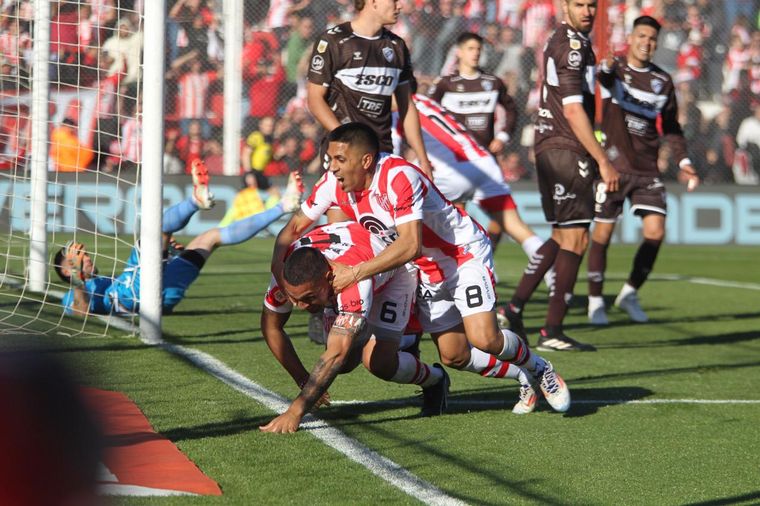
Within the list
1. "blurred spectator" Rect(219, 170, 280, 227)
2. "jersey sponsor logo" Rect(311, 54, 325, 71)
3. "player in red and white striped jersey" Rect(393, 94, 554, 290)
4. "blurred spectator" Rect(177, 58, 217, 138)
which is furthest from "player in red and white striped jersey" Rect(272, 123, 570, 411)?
"blurred spectator" Rect(177, 58, 217, 138)

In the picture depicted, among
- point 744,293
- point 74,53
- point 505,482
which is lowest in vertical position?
point 744,293

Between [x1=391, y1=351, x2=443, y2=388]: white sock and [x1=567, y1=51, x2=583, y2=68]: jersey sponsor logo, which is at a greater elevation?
[x1=567, y1=51, x2=583, y2=68]: jersey sponsor logo

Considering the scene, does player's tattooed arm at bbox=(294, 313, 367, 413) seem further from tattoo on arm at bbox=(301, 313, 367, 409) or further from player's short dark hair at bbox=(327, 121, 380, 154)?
player's short dark hair at bbox=(327, 121, 380, 154)

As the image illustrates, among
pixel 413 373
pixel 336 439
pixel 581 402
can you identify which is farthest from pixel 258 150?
pixel 336 439

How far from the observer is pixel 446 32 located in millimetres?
19422

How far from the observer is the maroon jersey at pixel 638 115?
9.27 meters

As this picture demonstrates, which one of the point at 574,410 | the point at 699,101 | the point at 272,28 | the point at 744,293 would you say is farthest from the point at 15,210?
the point at 699,101

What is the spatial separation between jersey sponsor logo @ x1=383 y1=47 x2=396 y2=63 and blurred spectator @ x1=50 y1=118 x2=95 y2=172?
4257mm

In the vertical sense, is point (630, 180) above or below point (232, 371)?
above

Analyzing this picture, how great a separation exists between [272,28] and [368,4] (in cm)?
1179

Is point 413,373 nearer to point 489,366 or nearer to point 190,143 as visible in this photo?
point 489,366

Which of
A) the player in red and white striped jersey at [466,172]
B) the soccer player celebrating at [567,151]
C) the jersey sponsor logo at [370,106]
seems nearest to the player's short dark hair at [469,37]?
the player in red and white striped jersey at [466,172]

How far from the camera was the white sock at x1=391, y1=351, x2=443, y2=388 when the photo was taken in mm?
5164

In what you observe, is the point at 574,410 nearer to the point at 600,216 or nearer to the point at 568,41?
the point at 568,41
